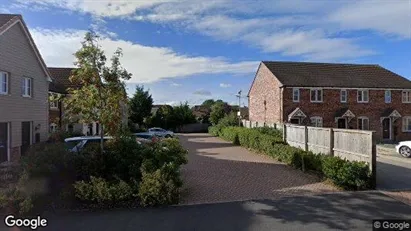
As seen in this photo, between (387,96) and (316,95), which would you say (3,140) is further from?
(387,96)

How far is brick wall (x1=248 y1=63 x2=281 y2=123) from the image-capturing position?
3122 cm

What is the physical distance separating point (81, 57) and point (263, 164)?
9.41 m

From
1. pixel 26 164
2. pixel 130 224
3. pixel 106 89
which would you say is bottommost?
pixel 130 224

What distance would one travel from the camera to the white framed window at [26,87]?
1770cm

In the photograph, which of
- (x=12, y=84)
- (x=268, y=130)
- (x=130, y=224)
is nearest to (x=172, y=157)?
(x=130, y=224)

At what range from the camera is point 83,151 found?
995cm

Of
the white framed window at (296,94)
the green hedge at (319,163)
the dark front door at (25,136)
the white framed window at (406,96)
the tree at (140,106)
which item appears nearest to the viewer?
the green hedge at (319,163)

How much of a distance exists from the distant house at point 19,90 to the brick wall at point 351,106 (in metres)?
20.2

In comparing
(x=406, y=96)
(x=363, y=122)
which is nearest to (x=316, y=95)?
(x=363, y=122)

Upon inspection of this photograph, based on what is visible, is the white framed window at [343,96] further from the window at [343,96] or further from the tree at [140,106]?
the tree at [140,106]

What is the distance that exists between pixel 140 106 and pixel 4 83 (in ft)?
108

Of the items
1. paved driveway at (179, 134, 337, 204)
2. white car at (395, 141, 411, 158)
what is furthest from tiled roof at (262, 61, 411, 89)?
paved driveway at (179, 134, 337, 204)

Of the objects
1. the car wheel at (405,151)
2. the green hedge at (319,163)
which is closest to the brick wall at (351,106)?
the green hedge at (319,163)

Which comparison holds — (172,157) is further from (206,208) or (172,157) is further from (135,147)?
(206,208)
